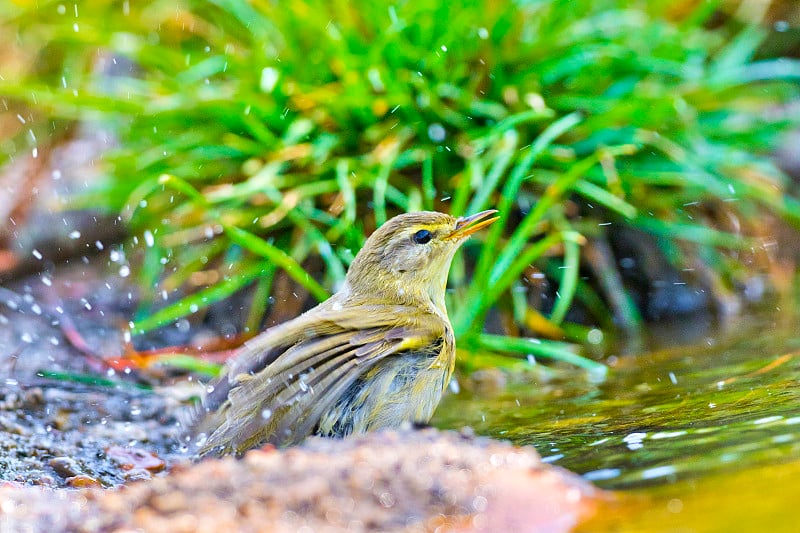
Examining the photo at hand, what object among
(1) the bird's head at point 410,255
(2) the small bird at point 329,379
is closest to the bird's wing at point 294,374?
(2) the small bird at point 329,379

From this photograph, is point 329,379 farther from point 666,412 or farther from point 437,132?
point 437,132

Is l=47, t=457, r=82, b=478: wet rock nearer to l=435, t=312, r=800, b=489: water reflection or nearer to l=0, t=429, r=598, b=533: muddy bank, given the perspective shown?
l=0, t=429, r=598, b=533: muddy bank

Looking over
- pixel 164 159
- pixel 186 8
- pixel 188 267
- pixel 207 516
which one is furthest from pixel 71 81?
pixel 207 516

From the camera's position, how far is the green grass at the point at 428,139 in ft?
15.0

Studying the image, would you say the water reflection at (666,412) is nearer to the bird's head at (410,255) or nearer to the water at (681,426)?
the water at (681,426)

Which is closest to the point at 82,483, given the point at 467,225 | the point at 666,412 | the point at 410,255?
the point at 410,255

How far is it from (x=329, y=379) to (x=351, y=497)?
3.32ft

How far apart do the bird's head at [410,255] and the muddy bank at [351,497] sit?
148 centimetres

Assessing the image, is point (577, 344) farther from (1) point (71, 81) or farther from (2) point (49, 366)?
(1) point (71, 81)

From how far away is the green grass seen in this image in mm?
4562

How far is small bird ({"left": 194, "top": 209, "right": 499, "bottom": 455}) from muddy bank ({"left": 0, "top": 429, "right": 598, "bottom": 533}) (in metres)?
0.74

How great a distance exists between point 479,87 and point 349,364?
2.47 m

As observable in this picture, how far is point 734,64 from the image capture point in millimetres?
5566

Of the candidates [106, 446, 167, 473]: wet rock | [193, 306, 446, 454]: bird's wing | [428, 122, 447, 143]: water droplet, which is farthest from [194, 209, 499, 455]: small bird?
[428, 122, 447, 143]: water droplet
